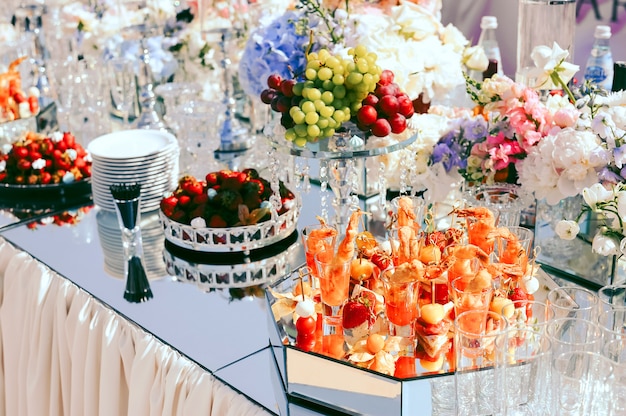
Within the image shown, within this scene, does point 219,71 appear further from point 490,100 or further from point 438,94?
point 490,100

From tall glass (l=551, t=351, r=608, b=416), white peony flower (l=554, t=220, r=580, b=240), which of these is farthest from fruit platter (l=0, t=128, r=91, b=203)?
tall glass (l=551, t=351, r=608, b=416)

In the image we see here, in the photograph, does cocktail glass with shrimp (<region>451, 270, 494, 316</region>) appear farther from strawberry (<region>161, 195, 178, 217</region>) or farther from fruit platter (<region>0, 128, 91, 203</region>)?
fruit platter (<region>0, 128, 91, 203</region>)

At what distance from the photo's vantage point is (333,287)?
4.17 feet

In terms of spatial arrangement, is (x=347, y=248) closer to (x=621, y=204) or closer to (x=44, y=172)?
(x=621, y=204)

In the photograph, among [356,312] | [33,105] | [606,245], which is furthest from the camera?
[33,105]

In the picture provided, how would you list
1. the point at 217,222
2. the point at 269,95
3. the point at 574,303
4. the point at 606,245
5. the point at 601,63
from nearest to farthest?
the point at 574,303, the point at 606,245, the point at 269,95, the point at 217,222, the point at 601,63

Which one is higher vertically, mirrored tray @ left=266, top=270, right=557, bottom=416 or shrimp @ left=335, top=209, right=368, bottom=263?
shrimp @ left=335, top=209, right=368, bottom=263

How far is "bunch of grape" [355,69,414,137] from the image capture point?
151cm

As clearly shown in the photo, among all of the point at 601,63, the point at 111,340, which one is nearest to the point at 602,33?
the point at 601,63

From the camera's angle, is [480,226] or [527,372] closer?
[527,372]

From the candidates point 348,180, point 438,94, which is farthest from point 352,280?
point 438,94

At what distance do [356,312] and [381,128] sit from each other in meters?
0.42

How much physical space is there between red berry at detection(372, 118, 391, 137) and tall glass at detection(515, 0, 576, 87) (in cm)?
38

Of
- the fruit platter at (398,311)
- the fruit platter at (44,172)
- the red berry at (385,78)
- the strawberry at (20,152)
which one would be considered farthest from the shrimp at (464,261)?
the strawberry at (20,152)
